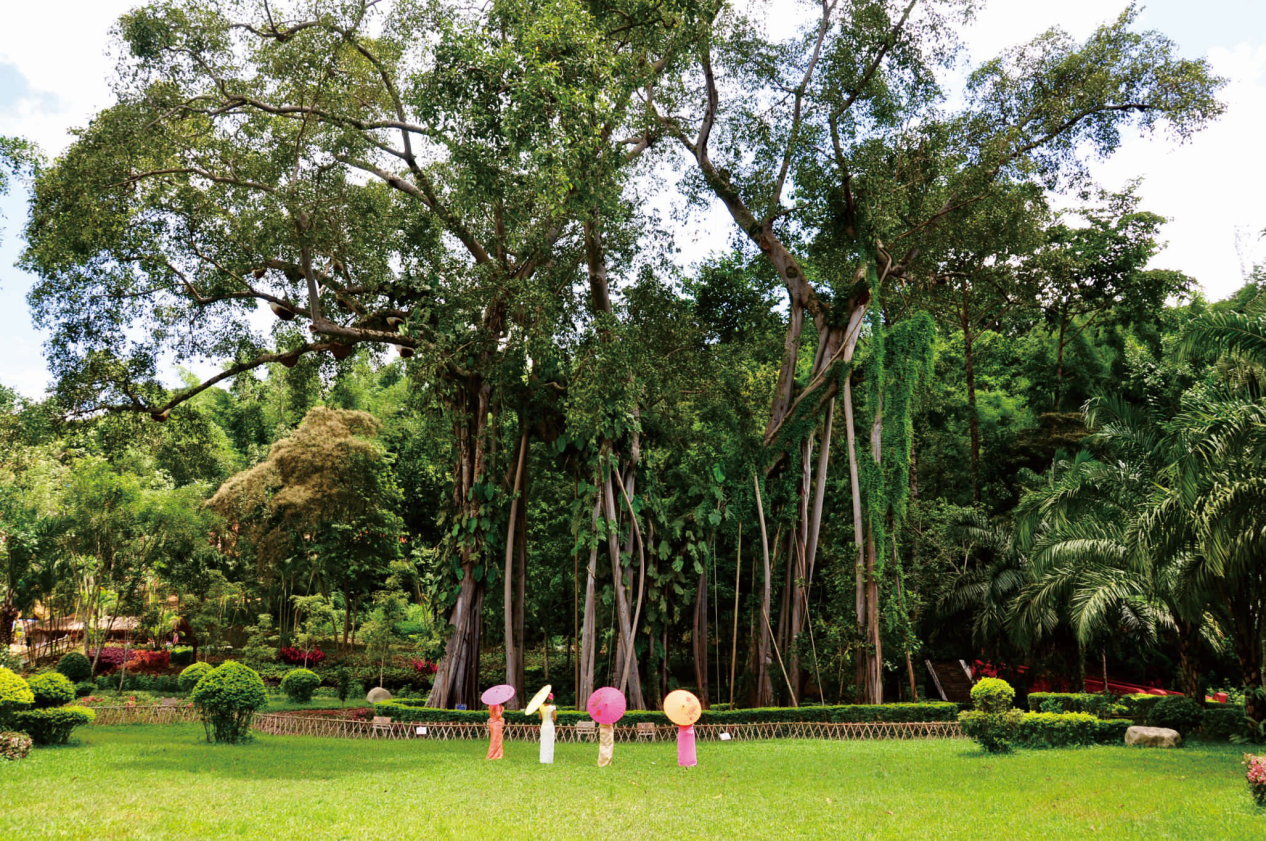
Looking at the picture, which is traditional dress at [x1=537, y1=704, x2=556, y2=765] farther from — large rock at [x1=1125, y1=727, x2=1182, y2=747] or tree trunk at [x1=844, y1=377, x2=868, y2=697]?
large rock at [x1=1125, y1=727, x2=1182, y2=747]

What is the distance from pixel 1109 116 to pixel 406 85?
12.4m

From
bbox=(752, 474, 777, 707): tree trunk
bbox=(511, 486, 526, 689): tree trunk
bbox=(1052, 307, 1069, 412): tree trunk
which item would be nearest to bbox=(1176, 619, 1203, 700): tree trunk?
bbox=(752, 474, 777, 707): tree trunk

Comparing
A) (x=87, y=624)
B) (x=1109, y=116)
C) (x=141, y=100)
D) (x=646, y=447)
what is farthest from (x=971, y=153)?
(x=87, y=624)

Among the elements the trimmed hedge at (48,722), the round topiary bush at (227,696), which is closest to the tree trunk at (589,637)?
the round topiary bush at (227,696)

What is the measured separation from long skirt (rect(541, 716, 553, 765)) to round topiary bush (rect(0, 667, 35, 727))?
5.60 metres

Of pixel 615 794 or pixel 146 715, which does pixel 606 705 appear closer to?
pixel 615 794

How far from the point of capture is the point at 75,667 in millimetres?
20281

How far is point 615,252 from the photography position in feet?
50.6

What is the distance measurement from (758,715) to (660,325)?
7.00 m

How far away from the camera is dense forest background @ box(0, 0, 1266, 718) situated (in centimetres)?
1116

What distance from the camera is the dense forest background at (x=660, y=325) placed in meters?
11.2

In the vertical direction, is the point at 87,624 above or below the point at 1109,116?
below

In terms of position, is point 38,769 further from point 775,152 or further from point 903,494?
point 775,152

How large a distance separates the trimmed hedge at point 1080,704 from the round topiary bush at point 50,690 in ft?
43.3
